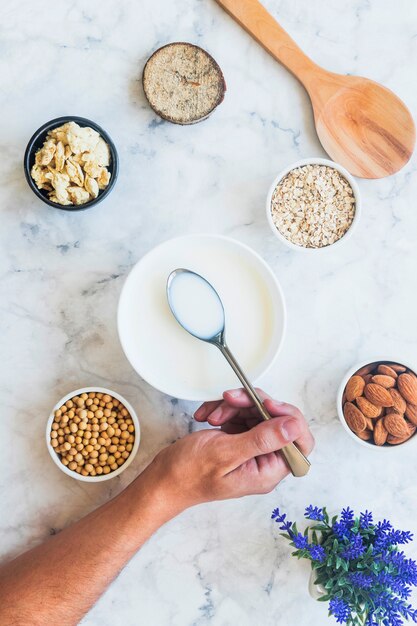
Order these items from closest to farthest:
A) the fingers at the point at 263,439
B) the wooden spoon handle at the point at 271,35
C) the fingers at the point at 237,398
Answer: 1. the fingers at the point at 263,439
2. the fingers at the point at 237,398
3. the wooden spoon handle at the point at 271,35

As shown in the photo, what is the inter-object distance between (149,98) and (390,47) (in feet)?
1.66

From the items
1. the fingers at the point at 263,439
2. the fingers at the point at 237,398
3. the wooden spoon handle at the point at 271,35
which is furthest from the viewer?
the wooden spoon handle at the point at 271,35

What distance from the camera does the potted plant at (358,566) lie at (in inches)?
45.2

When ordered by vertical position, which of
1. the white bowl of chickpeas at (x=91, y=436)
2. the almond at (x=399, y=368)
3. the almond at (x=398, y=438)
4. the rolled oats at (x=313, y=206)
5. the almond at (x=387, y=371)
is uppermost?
the rolled oats at (x=313, y=206)

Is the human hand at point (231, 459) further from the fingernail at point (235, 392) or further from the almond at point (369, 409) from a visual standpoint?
the almond at point (369, 409)

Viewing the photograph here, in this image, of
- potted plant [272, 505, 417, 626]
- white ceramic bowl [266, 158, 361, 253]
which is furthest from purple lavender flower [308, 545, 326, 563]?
white ceramic bowl [266, 158, 361, 253]

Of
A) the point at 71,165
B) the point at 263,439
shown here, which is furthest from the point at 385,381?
the point at 71,165

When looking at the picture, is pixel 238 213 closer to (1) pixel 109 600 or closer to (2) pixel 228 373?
(2) pixel 228 373

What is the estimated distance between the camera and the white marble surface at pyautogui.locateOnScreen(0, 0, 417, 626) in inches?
51.5

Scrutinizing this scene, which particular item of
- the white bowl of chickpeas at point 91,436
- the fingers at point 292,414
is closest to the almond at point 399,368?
the fingers at point 292,414

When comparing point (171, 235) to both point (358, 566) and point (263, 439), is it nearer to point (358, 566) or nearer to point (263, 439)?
point (263, 439)

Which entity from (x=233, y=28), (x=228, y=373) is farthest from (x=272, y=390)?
(x=233, y=28)

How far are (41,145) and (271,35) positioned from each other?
0.50 meters

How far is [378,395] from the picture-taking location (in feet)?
4.06
